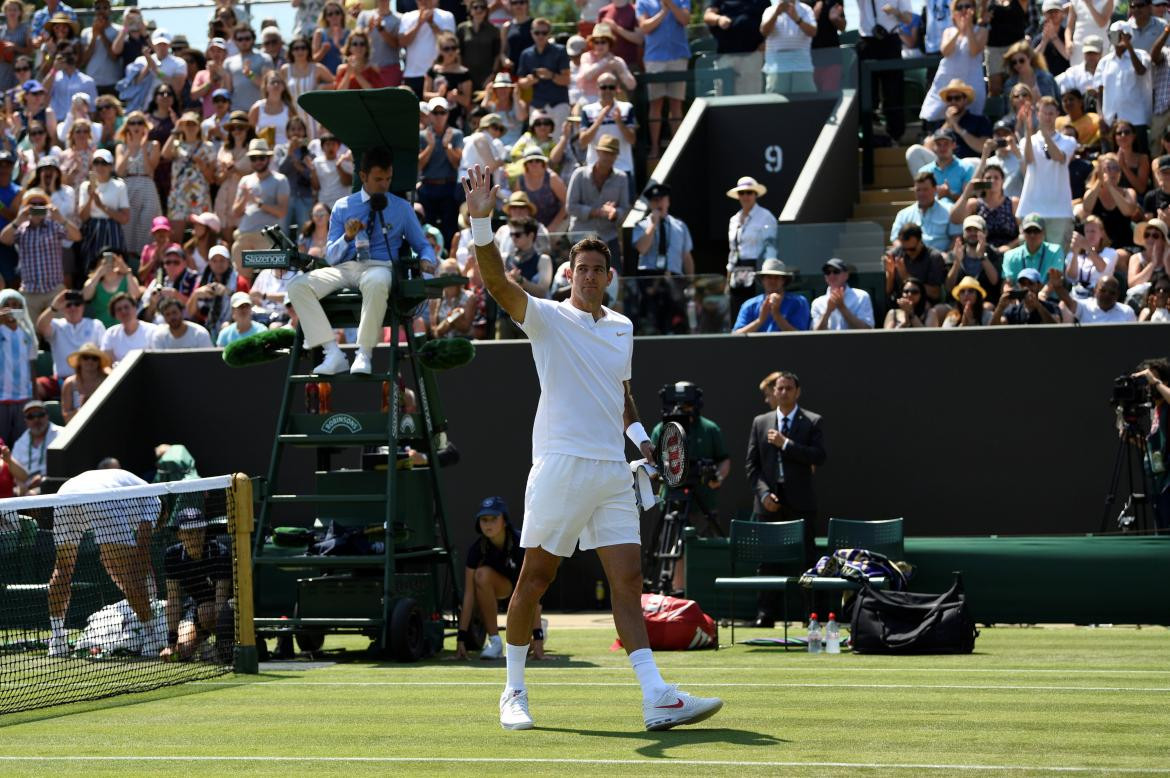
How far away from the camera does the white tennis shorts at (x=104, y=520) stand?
501 inches

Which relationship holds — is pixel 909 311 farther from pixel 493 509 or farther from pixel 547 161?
pixel 493 509

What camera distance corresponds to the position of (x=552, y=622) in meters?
16.7

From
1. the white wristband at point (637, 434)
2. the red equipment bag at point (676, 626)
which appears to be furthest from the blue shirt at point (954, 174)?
the white wristband at point (637, 434)

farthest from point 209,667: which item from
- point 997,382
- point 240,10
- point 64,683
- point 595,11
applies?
point 240,10

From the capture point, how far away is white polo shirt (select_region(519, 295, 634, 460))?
334 inches

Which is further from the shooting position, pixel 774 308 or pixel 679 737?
pixel 774 308

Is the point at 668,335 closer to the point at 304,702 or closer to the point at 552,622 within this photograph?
the point at 552,622

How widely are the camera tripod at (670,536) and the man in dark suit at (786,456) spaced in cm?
55

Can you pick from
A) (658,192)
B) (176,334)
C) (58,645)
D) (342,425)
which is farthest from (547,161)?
(58,645)

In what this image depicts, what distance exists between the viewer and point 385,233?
1334 cm

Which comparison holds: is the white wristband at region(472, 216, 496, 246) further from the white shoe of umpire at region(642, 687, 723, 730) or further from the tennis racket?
the white shoe of umpire at region(642, 687, 723, 730)

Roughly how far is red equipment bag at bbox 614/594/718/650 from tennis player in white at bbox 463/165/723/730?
4.97 meters

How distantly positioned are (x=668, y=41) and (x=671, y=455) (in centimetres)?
1378

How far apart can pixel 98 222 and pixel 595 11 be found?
6.68m
